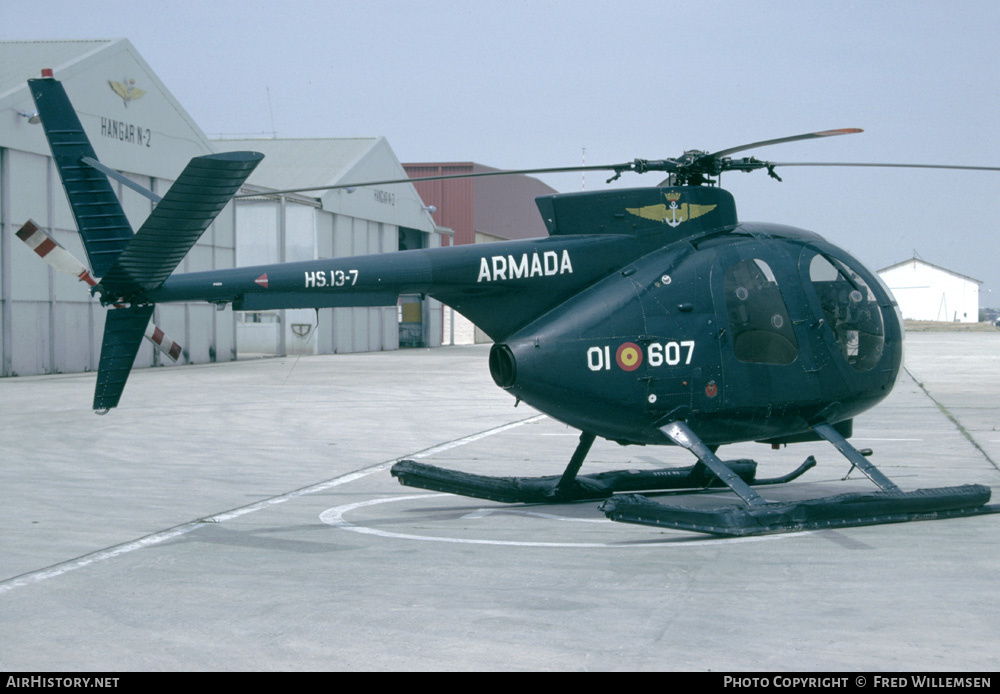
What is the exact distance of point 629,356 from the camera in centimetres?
944

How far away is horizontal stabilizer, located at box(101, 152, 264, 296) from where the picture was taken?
307 inches

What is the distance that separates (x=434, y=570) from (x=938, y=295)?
12661 cm

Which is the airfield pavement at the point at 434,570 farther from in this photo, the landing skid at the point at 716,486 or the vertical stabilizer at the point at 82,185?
the vertical stabilizer at the point at 82,185

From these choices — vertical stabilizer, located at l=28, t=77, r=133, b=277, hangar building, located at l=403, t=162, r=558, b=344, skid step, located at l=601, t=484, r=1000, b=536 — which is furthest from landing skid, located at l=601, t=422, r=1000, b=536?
hangar building, located at l=403, t=162, r=558, b=344

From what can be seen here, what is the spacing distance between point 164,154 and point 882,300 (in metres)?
30.0

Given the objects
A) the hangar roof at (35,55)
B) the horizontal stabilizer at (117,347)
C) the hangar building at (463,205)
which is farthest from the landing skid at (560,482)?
the hangar building at (463,205)

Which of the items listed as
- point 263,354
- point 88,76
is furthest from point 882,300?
point 263,354

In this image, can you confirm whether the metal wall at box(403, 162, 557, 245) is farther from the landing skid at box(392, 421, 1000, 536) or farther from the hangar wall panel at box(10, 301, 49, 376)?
the landing skid at box(392, 421, 1000, 536)

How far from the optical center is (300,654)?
544cm

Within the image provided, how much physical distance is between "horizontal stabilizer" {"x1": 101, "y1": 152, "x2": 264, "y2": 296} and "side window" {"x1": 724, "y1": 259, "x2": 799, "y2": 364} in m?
4.57

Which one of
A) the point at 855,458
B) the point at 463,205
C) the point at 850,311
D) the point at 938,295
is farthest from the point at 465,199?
the point at 938,295

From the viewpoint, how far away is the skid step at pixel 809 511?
8.34 m

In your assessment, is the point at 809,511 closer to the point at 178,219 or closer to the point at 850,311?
the point at 850,311
